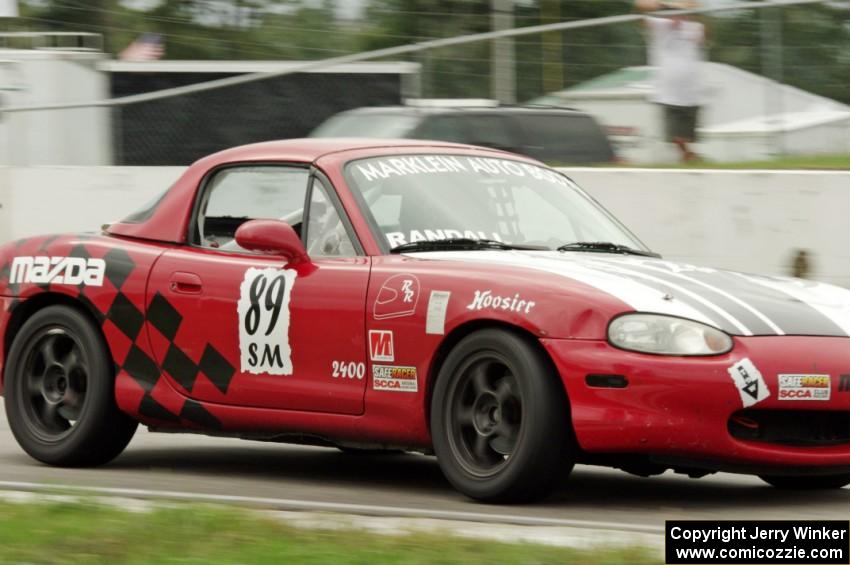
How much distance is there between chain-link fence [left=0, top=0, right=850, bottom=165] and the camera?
13414 millimetres

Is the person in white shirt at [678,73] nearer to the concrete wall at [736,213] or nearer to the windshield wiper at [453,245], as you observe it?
the concrete wall at [736,213]

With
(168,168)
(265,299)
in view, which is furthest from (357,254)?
(168,168)

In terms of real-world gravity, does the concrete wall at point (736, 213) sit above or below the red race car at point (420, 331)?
below

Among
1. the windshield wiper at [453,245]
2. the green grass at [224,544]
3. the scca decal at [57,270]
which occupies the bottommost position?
the green grass at [224,544]

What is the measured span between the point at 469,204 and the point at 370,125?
7.81 meters

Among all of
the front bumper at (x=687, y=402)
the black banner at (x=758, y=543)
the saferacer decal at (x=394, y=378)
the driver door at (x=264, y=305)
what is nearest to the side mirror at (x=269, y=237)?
the driver door at (x=264, y=305)

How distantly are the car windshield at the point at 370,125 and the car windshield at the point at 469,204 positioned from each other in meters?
6.83

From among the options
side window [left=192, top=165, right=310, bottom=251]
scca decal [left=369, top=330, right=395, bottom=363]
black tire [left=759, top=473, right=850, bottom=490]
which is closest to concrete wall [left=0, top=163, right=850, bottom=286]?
black tire [left=759, top=473, right=850, bottom=490]

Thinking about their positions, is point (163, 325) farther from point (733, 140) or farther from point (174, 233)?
point (733, 140)

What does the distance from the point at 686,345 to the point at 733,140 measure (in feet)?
25.2

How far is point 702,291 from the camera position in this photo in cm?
662

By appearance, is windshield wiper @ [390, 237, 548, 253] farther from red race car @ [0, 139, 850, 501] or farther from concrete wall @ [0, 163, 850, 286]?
concrete wall @ [0, 163, 850, 286]

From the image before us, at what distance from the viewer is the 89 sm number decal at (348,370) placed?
7.03 m

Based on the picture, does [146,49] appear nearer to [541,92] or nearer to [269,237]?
[541,92]
